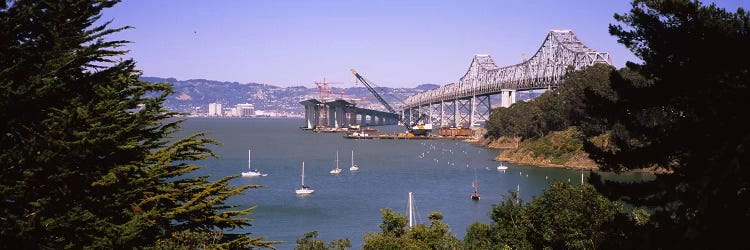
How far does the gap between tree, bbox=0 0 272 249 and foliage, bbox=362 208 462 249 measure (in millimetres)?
6188

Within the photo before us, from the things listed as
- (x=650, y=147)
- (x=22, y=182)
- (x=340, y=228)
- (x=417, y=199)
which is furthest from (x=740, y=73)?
(x=417, y=199)

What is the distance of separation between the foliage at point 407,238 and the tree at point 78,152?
619 centimetres

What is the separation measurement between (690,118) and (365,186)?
3535 cm

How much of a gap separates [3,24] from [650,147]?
856cm

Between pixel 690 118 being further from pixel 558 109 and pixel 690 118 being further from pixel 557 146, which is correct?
pixel 558 109

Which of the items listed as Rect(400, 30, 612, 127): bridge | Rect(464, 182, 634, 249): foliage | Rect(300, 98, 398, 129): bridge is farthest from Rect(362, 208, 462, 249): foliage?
Rect(300, 98, 398, 129): bridge

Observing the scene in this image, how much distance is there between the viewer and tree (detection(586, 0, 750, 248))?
7.41 m

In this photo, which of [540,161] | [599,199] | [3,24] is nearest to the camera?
[3,24]

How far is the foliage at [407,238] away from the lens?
17.7 m

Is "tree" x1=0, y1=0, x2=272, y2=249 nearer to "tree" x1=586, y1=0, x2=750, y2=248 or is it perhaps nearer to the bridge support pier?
"tree" x1=586, y1=0, x2=750, y2=248

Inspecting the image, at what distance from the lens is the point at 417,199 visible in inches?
1496

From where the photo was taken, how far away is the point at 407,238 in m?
19.1

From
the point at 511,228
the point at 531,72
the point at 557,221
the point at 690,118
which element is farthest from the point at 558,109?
the point at 690,118

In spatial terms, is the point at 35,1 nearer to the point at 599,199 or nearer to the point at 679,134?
the point at 679,134
